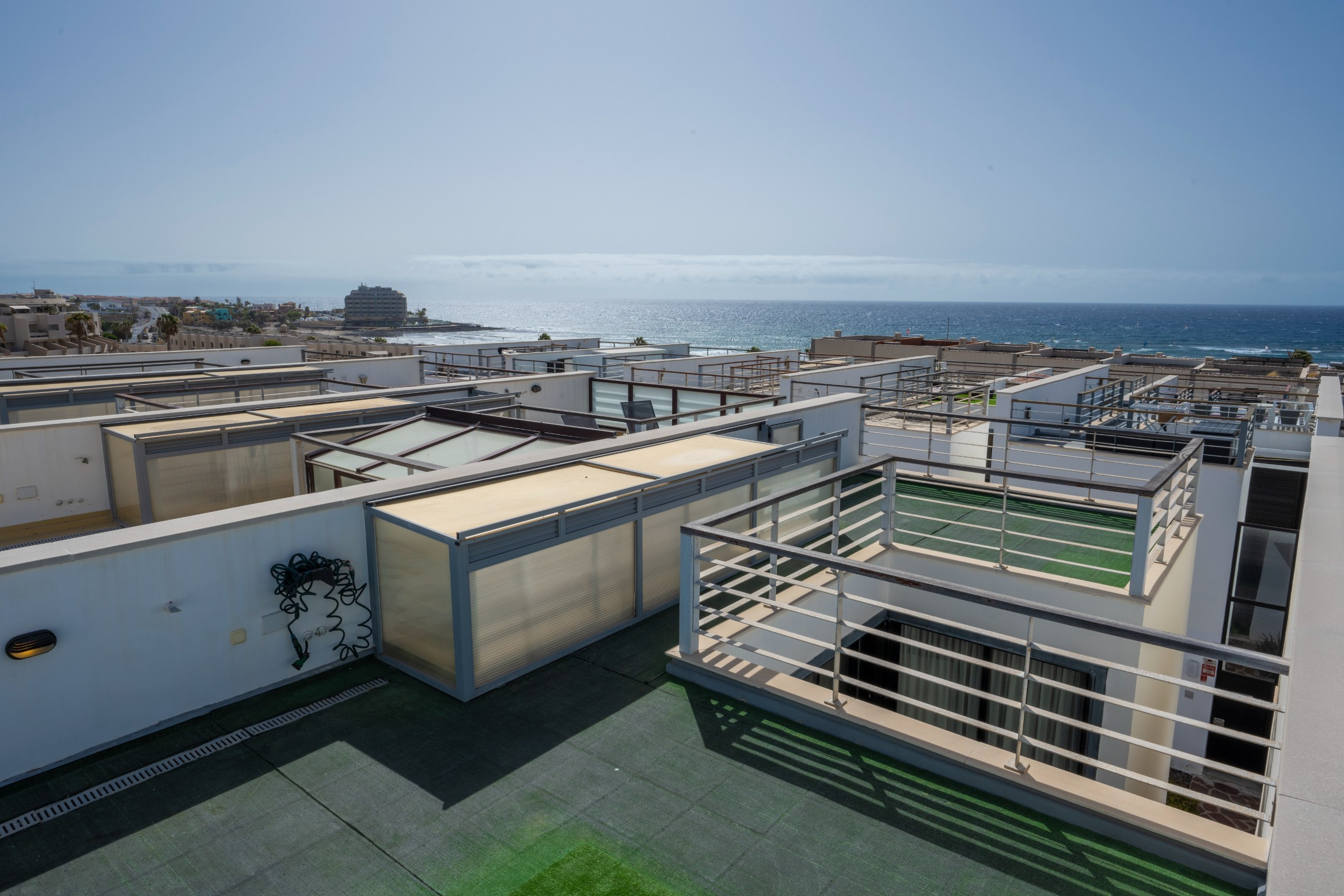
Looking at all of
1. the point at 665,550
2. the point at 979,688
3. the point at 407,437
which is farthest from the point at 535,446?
the point at 979,688

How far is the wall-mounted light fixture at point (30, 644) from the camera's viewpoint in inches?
172

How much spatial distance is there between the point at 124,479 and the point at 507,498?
5975 millimetres

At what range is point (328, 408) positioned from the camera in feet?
35.8

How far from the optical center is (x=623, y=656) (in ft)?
20.3

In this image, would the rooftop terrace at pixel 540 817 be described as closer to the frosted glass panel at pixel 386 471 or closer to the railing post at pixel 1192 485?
the frosted glass panel at pixel 386 471

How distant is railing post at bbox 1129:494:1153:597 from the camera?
701 centimetres

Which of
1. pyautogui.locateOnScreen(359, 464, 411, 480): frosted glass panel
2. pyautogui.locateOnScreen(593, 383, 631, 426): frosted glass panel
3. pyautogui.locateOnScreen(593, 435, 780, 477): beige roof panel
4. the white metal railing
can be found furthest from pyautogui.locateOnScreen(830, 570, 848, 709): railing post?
the white metal railing

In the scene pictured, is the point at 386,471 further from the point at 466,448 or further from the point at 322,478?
the point at 322,478

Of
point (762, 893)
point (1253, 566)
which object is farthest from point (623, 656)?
point (1253, 566)

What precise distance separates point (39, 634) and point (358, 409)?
6.38m

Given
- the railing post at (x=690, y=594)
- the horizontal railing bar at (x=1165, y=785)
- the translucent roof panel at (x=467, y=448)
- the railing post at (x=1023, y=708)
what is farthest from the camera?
the translucent roof panel at (x=467, y=448)

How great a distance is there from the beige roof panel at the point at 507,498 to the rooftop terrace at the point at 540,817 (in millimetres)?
1265

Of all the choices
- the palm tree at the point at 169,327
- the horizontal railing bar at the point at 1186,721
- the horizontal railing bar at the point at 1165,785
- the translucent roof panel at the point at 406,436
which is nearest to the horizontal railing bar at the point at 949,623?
the horizontal railing bar at the point at 1186,721

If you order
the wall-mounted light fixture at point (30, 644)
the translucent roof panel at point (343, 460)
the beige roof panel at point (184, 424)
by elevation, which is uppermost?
the beige roof panel at point (184, 424)
